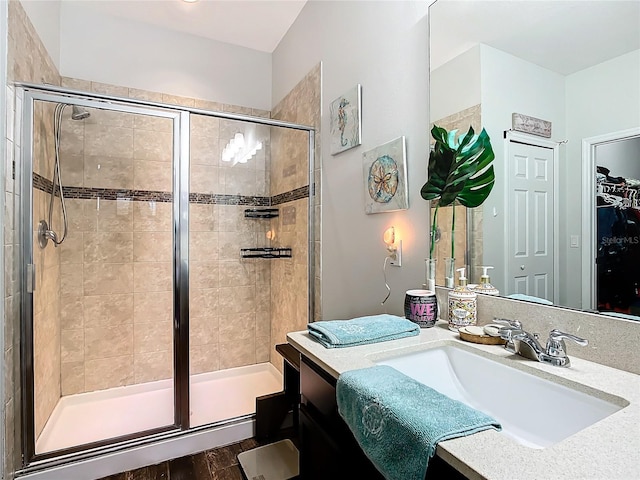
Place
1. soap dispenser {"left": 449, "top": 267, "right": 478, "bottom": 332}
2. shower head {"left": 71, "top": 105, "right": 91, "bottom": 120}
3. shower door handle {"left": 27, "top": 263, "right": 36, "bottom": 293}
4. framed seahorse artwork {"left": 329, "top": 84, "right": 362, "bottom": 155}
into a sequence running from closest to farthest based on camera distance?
1. soap dispenser {"left": 449, "top": 267, "right": 478, "bottom": 332}
2. shower door handle {"left": 27, "top": 263, "right": 36, "bottom": 293}
3. framed seahorse artwork {"left": 329, "top": 84, "right": 362, "bottom": 155}
4. shower head {"left": 71, "top": 105, "right": 91, "bottom": 120}

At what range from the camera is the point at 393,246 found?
59.9 inches

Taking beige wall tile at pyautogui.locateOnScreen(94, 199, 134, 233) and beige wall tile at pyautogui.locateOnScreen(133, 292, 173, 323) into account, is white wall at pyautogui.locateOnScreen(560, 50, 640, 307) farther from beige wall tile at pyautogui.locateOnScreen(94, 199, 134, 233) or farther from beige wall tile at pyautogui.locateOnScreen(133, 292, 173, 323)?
beige wall tile at pyautogui.locateOnScreen(94, 199, 134, 233)

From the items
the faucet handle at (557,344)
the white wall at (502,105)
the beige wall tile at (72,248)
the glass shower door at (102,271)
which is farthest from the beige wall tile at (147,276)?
the faucet handle at (557,344)

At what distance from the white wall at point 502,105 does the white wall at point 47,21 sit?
7.06 feet

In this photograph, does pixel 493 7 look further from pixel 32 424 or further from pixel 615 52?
pixel 32 424

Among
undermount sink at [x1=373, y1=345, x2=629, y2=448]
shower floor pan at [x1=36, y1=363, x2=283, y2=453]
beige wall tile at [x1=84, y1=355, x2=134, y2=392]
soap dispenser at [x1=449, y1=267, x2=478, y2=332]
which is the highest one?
soap dispenser at [x1=449, y1=267, x2=478, y2=332]

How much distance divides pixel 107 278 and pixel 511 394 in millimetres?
2487

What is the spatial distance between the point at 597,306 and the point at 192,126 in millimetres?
2159

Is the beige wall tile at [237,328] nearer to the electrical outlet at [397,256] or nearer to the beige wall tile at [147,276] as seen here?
the beige wall tile at [147,276]

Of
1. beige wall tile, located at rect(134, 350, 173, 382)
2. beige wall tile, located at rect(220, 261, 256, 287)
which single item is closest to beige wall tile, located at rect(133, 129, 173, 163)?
beige wall tile, located at rect(220, 261, 256, 287)

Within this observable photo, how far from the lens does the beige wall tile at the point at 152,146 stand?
2113 millimetres

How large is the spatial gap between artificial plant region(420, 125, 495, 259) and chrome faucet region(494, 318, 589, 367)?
38 cm

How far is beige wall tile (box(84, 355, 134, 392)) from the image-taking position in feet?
7.61

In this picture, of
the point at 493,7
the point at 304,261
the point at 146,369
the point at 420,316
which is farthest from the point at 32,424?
the point at 493,7
